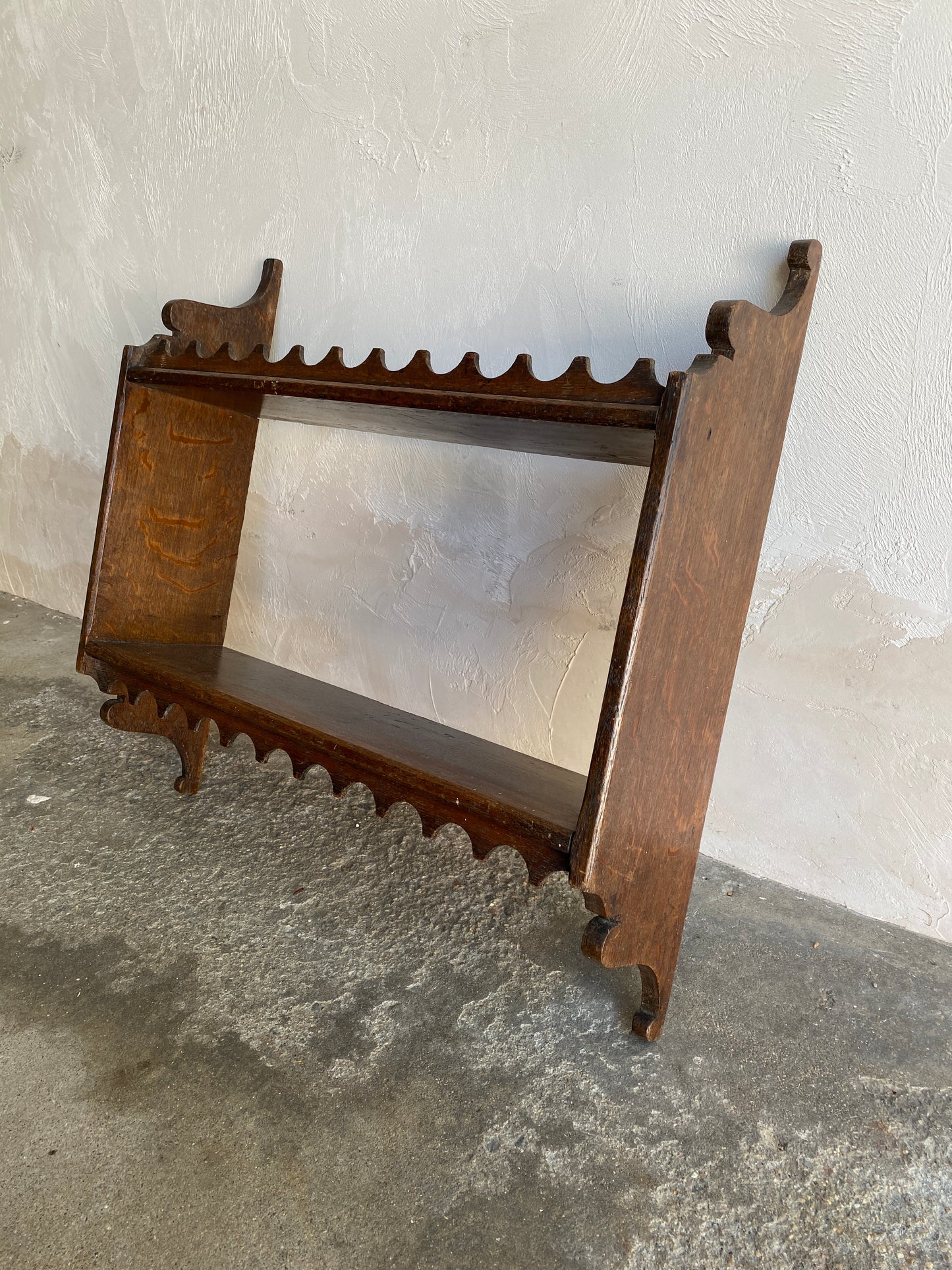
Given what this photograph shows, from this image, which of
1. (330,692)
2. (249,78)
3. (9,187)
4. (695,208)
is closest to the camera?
(695,208)

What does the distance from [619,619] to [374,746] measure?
0.43 metres

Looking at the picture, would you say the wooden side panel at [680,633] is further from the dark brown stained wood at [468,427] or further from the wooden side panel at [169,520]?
the wooden side panel at [169,520]

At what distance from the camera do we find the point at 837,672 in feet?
5.43

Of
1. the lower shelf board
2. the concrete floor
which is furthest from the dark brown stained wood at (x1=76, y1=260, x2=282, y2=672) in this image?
the concrete floor

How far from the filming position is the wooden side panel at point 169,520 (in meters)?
1.81

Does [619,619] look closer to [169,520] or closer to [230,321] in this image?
[169,520]

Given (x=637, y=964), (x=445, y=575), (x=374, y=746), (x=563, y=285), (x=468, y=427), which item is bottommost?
(x=637, y=964)

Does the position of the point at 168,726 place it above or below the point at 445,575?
below

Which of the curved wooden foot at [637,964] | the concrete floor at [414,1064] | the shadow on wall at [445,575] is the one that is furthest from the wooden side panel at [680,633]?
the shadow on wall at [445,575]

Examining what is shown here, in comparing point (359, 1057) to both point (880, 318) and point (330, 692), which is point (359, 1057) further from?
point (880, 318)

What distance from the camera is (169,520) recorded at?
1.93 metres

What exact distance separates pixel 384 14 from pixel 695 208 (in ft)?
2.71

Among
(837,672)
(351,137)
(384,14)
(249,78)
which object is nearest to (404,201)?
(351,137)

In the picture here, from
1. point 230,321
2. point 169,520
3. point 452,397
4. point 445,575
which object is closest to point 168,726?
point 169,520
